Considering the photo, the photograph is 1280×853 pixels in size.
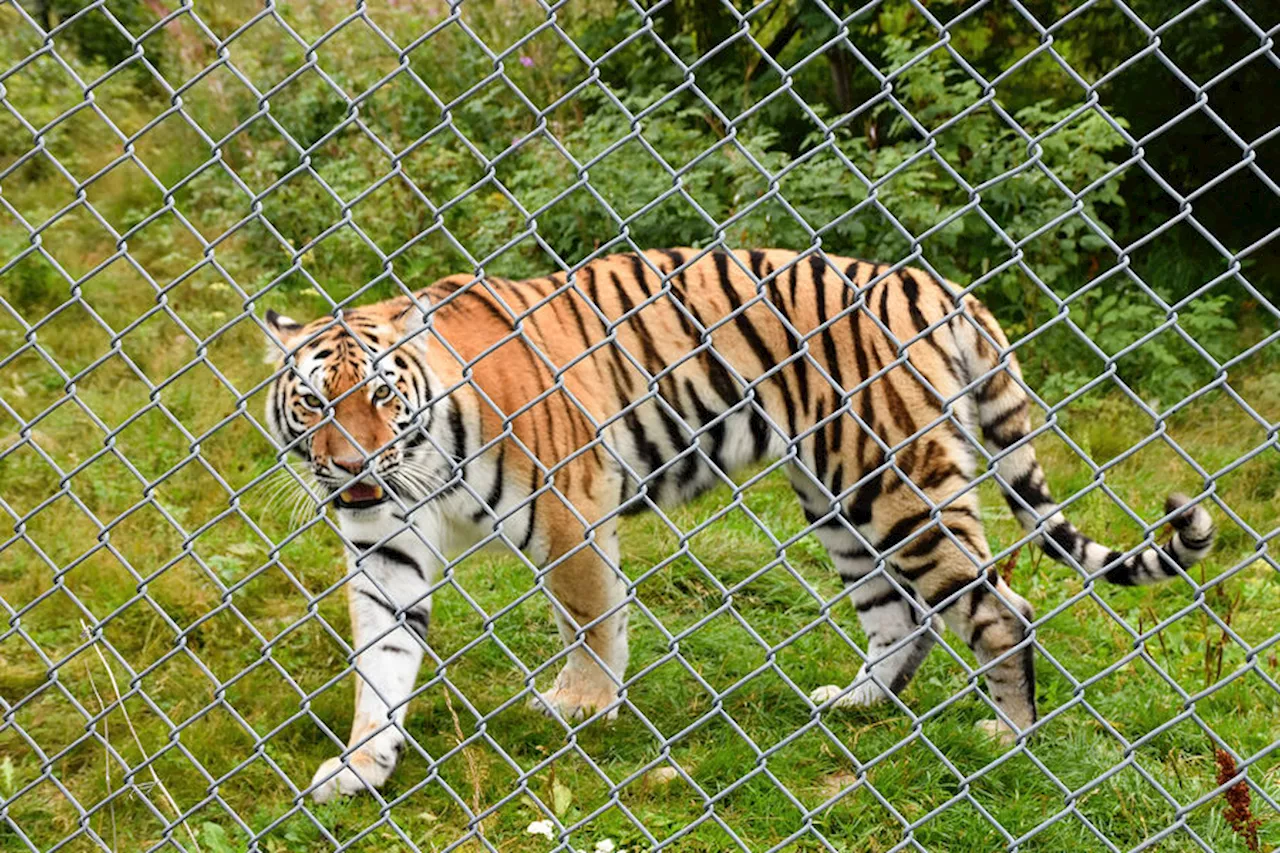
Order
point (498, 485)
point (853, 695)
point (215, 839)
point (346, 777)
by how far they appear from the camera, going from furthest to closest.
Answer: point (853, 695) → point (498, 485) → point (346, 777) → point (215, 839)

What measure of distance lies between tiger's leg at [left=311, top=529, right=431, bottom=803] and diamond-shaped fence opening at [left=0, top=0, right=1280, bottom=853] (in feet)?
0.04

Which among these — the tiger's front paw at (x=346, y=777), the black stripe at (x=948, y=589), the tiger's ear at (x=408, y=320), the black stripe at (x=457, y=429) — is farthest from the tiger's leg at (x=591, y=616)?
the black stripe at (x=948, y=589)

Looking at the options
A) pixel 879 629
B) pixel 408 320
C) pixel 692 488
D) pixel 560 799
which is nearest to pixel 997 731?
pixel 879 629

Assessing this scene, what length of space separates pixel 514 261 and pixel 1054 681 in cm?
298

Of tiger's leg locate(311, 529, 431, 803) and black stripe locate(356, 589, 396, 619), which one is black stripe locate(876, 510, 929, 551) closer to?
tiger's leg locate(311, 529, 431, 803)

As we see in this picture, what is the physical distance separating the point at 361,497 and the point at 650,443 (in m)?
0.91

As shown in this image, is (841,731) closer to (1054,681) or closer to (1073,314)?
(1054,681)

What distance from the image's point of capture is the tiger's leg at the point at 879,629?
4.02 m

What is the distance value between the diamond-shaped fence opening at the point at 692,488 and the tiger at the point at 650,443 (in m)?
0.01

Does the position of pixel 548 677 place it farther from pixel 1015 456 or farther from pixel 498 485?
pixel 1015 456

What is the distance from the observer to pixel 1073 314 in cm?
589

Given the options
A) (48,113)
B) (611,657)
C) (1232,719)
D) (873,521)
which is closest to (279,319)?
(611,657)

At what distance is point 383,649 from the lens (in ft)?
12.8

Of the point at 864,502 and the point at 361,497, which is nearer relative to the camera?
the point at 361,497
